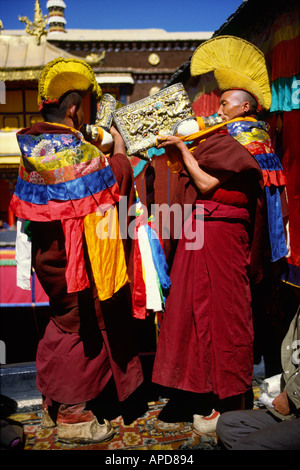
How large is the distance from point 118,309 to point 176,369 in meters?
0.50

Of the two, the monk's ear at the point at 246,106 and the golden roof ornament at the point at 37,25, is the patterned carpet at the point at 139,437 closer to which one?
the monk's ear at the point at 246,106

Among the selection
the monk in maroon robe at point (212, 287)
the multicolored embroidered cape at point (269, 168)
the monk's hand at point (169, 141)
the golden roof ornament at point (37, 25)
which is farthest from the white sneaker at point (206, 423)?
the golden roof ornament at point (37, 25)

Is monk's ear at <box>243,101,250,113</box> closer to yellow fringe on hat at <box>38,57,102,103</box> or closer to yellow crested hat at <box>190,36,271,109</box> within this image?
yellow crested hat at <box>190,36,271,109</box>

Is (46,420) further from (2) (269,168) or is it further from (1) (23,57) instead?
(1) (23,57)

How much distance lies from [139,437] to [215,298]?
0.97 meters

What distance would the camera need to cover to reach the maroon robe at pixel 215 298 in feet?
7.16

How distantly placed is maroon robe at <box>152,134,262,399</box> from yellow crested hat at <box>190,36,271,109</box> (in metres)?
0.45

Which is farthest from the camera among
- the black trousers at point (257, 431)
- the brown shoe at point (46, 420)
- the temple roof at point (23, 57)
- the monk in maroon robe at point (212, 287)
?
the temple roof at point (23, 57)

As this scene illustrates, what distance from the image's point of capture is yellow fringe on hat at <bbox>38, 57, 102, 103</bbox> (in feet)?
7.17

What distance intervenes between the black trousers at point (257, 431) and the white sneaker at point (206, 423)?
0.36 m

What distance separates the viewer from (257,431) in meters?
1.75

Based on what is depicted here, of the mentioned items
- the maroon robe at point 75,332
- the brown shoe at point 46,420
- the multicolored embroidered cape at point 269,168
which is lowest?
the brown shoe at point 46,420

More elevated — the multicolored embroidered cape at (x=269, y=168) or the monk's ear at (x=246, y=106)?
the monk's ear at (x=246, y=106)
